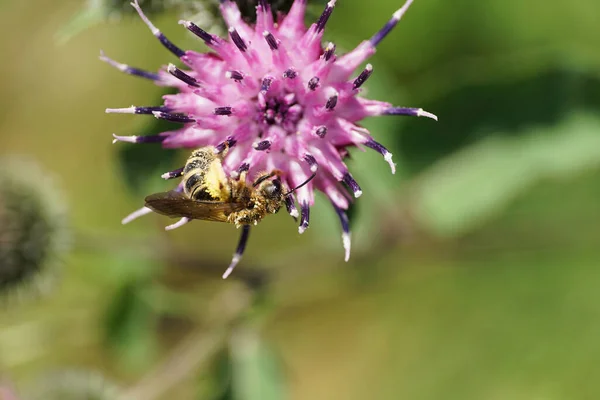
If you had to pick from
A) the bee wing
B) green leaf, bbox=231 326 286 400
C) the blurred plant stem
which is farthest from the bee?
green leaf, bbox=231 326 286 400

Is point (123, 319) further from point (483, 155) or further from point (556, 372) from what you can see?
point (556, 372)

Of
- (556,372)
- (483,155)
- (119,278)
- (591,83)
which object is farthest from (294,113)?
(556,372)

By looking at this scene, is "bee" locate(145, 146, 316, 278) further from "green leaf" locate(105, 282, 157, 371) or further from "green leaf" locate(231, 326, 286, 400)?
"green leaf" locate(105, 282, 157, 371)

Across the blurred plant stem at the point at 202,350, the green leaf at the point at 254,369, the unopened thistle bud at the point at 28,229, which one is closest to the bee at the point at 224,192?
the blurred plant stem at the point at 202,350

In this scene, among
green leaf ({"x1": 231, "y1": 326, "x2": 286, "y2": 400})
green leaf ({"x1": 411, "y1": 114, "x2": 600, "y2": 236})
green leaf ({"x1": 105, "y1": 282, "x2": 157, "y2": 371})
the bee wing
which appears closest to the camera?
the bee wing

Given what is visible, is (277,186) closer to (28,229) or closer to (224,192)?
(224,192)

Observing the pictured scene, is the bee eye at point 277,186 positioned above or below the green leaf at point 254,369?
above

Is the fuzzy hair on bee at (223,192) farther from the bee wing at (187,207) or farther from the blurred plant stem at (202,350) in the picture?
the blurred plant stem at (202,350)

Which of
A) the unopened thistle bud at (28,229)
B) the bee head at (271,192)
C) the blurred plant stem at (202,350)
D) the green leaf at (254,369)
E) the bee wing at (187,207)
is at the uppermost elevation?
the unopened thistle bud at (28,229)
